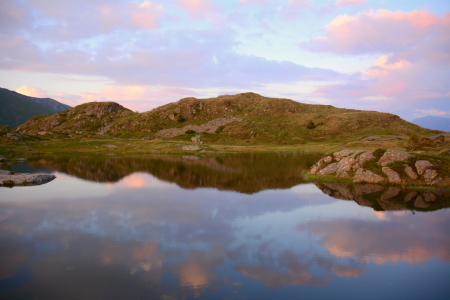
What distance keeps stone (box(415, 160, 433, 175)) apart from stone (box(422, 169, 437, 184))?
1.65 feet

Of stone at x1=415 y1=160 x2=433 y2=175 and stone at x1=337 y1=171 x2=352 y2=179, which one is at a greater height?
stone at x1=415 y1=160 x2=433 y2=175

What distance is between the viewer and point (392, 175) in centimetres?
3844

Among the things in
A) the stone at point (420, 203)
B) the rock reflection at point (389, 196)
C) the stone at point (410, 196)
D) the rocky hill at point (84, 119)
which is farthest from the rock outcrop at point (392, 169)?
the rocky hill at point (84, 119)

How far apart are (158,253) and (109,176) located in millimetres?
35601

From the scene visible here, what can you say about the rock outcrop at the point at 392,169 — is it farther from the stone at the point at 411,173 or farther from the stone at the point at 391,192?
the stone at the point at 391,192

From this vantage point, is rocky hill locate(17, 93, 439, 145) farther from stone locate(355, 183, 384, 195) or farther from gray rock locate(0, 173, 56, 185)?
gray rock locate(0, 173, 56, 185)

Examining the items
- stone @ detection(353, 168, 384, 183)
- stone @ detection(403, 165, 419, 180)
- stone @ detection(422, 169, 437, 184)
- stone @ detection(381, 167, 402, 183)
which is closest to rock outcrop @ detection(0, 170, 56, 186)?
stone @ detection(353, 168, 384, 183)

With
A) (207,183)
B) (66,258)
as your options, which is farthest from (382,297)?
(207,183)

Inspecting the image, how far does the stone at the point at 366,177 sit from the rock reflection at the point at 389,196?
1009mm

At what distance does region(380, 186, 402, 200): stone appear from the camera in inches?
1292

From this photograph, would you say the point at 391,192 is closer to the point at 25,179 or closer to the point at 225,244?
the point at 225,244

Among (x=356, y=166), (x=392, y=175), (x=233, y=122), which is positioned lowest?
(x=392, y=175)

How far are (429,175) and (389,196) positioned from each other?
28.5 ft

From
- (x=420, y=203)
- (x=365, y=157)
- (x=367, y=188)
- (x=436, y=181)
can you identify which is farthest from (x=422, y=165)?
(x=420, y=203)
